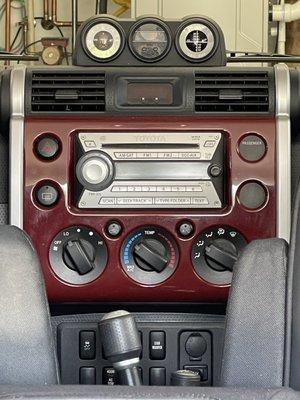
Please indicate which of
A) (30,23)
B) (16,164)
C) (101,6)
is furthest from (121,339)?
(30,23)

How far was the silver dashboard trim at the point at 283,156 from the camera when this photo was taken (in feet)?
4.27

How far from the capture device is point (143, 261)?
4.24 ft

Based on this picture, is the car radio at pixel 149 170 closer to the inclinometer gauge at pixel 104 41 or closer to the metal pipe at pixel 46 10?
the inclinometer gauge at pixel 104 41

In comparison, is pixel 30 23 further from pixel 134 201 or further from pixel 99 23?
pixel 134 201

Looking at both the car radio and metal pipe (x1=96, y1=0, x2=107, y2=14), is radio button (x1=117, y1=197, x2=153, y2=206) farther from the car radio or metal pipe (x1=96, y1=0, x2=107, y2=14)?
metal pipe (x1=96, y1=0, x2=107, y2=14)

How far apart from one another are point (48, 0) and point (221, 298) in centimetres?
241

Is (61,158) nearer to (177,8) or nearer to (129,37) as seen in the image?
(129,37)

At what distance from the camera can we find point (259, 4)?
2.98 metres

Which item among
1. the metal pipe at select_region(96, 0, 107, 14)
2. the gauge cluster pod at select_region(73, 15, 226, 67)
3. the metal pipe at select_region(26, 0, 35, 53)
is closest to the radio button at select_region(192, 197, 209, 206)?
the gauge cluster pod at select_region(73, 15, 226, 67)

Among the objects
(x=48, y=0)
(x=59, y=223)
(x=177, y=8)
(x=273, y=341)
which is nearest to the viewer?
(x=273, y=341)

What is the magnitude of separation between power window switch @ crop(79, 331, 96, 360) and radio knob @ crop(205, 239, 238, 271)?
190 millimetres

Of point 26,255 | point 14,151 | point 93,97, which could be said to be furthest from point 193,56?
point 26,255

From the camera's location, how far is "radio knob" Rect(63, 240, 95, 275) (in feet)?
4.22

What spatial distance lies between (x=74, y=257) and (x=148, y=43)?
1.06 feet
